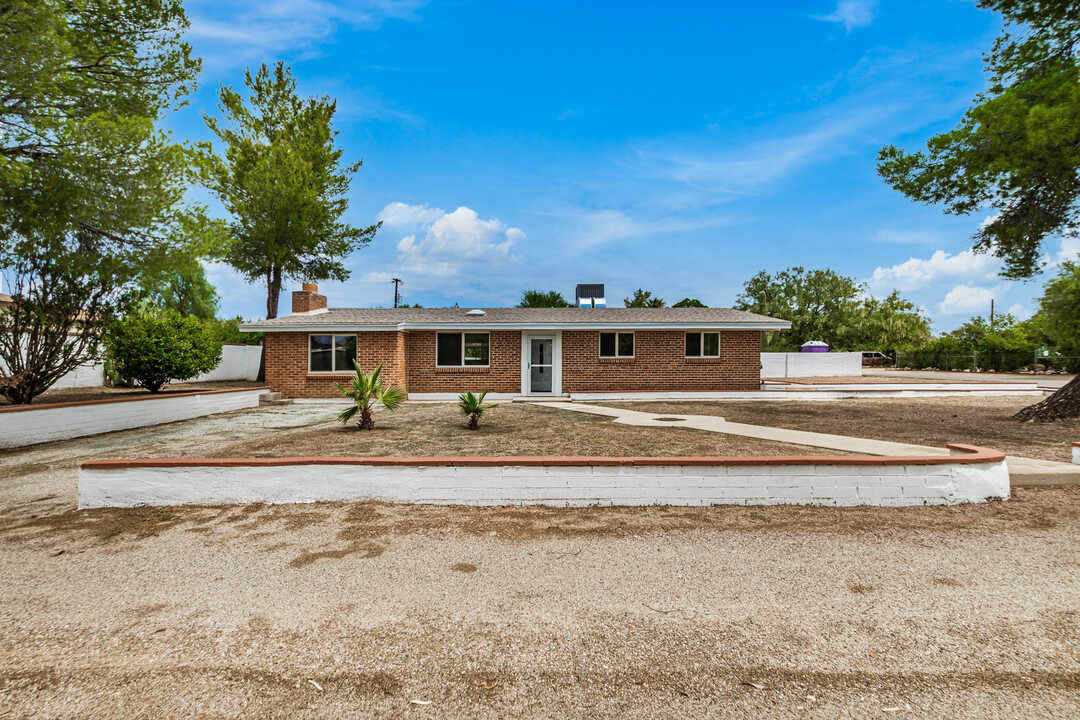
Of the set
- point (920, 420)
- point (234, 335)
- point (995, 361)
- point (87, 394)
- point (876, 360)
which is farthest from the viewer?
point (876, 360)

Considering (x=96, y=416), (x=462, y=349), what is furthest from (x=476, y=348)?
(x=96, y=416)

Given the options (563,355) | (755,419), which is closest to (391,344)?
(563,355)

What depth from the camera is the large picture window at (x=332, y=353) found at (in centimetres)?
1656

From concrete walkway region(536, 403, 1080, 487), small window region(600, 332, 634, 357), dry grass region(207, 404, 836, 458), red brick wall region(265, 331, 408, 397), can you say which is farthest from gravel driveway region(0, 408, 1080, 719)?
small window region(600, 332, 634, 357)

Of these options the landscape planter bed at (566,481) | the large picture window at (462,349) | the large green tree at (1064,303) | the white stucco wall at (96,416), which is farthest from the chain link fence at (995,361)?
the white stucco wall at (96,416)

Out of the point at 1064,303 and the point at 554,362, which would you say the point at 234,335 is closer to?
the point at 554,362

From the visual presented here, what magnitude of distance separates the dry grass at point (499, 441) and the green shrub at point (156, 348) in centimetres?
631

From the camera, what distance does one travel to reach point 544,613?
3.04 metres

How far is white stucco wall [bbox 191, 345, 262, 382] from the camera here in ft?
77.2

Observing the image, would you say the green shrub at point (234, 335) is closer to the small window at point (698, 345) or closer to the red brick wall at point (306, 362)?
the red brick wall at point (306, 362)

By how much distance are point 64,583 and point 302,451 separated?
12.3 ft

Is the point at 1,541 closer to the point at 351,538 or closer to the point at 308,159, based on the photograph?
the point at 351,538

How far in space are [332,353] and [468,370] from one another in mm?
4528

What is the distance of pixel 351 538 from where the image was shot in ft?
13.9
